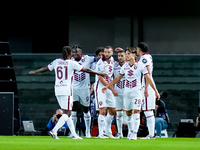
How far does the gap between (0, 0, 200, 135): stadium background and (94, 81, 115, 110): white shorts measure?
727 centimetres

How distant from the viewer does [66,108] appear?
8992 mm

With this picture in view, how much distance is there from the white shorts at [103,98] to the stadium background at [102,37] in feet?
23.9

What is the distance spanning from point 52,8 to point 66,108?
10314 mm

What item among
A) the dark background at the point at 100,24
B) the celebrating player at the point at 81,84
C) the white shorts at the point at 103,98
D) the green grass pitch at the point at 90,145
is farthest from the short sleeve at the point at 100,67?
the dark background at the point at 100,24

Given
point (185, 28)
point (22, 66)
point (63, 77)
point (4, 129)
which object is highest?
point (185, 28)

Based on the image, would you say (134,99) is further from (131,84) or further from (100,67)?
(100,67)

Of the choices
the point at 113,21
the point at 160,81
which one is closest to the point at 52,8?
the point at 113,21

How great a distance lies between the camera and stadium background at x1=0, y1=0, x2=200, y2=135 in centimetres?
1739

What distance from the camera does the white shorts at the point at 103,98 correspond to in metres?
10.1

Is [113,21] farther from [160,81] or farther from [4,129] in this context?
[4,129]

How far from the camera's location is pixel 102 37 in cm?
1828

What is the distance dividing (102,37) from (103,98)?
8.40 metres

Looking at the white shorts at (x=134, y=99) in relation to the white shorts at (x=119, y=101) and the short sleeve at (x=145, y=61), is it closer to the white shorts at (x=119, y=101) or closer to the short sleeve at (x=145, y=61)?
the short sleeve at (x=145, y=61)

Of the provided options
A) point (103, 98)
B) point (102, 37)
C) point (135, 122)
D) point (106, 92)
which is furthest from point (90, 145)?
point (102, 37)
